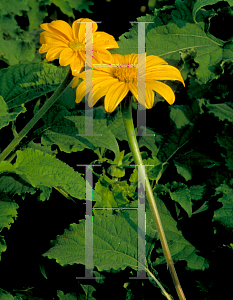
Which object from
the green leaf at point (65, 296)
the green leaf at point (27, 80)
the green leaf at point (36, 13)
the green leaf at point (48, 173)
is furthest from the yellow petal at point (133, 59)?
the green leaf at point (36, 13)

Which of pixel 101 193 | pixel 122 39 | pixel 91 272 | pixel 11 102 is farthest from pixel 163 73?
pixel 91 272

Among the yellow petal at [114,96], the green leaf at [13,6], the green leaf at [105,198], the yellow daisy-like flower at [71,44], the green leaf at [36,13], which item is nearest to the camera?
the yellow petal at [114,96]

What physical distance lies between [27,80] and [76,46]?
0.30 m

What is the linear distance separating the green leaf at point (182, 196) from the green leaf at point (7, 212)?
51cm

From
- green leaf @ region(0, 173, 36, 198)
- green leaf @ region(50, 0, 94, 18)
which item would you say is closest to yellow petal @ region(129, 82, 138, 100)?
green leaf @ region(0, 173, 36, 198)

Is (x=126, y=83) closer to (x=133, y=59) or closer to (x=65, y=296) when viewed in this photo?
(x=133, y=59)

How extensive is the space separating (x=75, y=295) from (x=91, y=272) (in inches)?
3.8

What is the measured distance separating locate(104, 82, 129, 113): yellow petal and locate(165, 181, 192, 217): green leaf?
0.45m

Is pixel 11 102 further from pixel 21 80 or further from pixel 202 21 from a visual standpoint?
pixel 202 21

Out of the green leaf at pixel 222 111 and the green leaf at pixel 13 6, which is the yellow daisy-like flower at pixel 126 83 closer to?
the green leaf at pixel 222 111

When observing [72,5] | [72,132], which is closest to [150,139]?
[72,132]

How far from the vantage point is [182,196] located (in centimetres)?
111

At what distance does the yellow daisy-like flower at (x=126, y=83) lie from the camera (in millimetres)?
805

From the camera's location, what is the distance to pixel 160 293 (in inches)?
43.8
